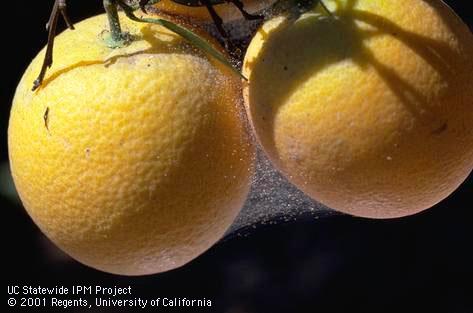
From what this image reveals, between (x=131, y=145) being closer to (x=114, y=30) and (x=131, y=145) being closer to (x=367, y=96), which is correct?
(x=114, y=30)

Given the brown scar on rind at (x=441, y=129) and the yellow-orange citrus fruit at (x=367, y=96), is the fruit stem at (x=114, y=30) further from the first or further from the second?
the brown scar on rind at (x=441, y=129)

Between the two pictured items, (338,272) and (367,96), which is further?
(338,272)

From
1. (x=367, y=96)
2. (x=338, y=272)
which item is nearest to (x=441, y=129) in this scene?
(x=367, y=96)

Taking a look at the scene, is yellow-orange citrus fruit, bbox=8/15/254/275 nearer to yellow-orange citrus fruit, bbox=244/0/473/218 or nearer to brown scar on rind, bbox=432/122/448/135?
yellow-orange citrus fruit, bbox=244/0/473/218

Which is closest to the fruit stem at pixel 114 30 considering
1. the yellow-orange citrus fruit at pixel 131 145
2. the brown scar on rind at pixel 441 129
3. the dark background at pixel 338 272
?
the yellow-orange citrus fruit at pixel 131 145

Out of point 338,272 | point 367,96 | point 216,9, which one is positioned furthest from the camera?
point 338,272

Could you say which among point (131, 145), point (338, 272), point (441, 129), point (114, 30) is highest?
point (114, 30)

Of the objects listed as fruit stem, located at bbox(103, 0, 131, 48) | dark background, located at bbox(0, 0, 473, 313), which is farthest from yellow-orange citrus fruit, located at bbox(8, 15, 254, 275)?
dark background, located at bbox(0, 0, 473, 313)
